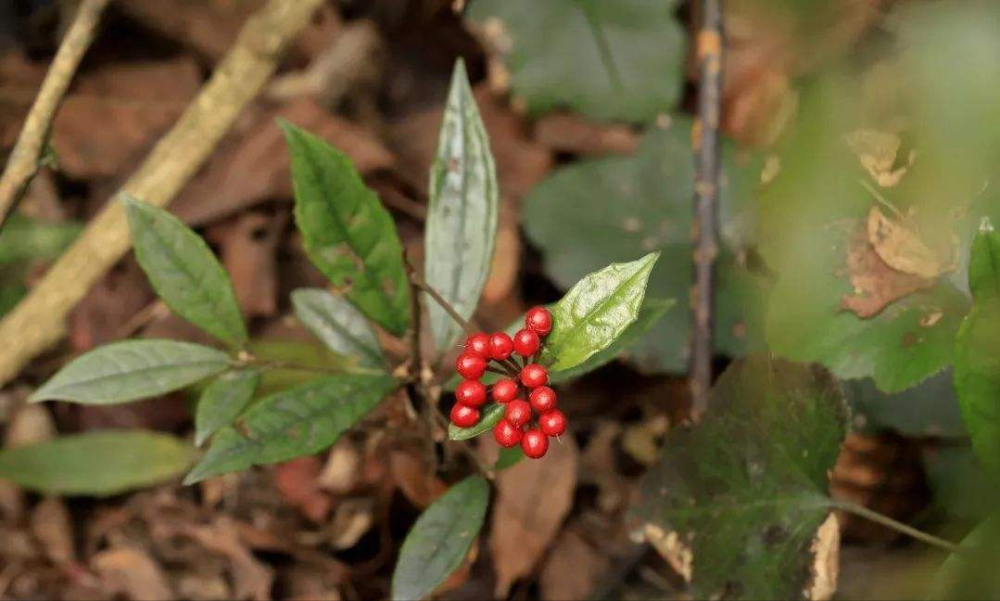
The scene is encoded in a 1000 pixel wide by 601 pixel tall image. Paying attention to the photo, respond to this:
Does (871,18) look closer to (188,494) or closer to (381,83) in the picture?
(381,83)

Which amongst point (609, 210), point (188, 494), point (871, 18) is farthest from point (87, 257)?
point (871, 18)

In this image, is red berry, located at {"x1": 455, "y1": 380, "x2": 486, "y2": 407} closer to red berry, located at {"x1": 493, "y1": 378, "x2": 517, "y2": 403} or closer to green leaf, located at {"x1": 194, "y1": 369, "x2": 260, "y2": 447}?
red berry, located at {"x1": 493, "y1": 378, "x2": 517, "y2": 403}

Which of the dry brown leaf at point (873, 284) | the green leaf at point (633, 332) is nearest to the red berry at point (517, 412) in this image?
the green leaf at point (633, 332)

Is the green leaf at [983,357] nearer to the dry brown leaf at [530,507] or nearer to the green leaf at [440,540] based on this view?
the green leaf at [440,540]

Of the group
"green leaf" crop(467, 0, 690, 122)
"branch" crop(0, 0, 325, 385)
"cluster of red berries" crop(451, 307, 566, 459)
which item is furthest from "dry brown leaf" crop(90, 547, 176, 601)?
"green leaf" crop(467, 0, 690, 122)

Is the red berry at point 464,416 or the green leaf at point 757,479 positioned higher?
the red berry at point 464,416

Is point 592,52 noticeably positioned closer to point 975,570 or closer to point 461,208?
point 461,208

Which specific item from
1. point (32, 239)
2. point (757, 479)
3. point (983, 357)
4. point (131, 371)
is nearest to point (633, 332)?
point (757, 479)
